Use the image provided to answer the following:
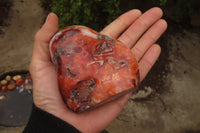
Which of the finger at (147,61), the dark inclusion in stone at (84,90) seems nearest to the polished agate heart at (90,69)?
the dark inclusion in stone at (84,90)

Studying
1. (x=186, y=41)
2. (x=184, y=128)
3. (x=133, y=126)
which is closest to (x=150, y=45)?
(x=133, y=126)

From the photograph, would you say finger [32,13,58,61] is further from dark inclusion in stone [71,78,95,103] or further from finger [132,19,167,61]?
finger [132,19,167,61]

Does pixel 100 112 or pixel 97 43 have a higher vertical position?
pixel 97 43

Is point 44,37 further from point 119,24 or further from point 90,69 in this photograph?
point 119,24

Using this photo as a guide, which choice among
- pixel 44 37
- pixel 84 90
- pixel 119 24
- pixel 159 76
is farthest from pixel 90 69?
pixel 159 76

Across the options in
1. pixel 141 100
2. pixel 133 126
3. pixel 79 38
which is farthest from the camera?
pixel 141 100

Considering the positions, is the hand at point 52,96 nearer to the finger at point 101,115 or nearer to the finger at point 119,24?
the finger at point 101,115

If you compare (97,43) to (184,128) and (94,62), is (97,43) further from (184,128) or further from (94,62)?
(184,128)

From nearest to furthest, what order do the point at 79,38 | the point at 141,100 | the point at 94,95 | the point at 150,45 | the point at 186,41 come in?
the point at 94,95
the point at 79,38
the point at 150,45
the point at 141,100
the point at 186,41
